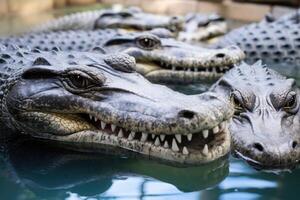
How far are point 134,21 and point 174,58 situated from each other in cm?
323

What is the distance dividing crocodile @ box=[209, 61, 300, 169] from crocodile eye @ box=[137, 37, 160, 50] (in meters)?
1.75

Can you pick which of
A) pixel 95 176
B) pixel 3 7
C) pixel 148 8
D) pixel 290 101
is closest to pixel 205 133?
pixel 95 176

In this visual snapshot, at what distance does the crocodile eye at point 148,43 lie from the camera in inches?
254

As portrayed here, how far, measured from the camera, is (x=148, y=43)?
648 centimetres

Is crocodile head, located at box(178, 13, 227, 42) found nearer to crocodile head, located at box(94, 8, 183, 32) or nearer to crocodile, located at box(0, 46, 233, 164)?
crocodile head, located at box(94, 8, 183, 32)

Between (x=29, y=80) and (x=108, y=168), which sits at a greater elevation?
(x=29, y=80)

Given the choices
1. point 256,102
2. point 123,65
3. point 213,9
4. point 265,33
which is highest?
point 213,9

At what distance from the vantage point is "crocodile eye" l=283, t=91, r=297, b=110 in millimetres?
4203

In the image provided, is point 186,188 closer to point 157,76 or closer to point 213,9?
point 157,76

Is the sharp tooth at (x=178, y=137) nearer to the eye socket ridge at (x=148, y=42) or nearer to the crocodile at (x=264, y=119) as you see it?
the crocodile at (x=264, y=119)

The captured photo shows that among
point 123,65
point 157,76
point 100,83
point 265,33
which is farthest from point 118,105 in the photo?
point 265,33

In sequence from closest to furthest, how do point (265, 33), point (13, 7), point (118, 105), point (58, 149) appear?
1. point (118, 105)
2. point (58, 149)
3. point (265, 33)
4. point (13, 7)

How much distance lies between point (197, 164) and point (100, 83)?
2.97 ft

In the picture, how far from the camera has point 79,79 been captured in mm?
3947
